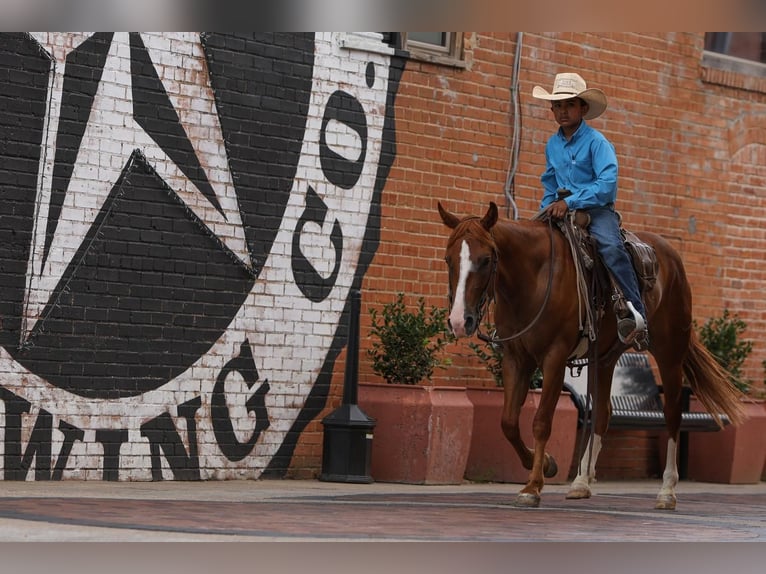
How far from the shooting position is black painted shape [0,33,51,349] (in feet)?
32.1

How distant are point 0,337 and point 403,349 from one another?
3507 millimetres

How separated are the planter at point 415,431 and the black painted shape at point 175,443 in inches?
59.8

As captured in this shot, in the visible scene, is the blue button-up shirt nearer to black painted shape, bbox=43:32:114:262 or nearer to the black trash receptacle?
the black trash receptacle

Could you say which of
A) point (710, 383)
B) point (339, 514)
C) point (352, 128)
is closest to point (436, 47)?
point (352, 128)

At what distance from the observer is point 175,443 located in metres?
10.8

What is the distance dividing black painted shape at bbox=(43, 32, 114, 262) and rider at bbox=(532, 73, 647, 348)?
3.21m

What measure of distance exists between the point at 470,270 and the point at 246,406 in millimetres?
3241

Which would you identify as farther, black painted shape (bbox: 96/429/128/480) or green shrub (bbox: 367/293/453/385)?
green shrub (bbox: 367/293/453/385)

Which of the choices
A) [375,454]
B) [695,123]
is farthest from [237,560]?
[695,123]

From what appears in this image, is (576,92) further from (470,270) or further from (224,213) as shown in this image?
(224,213)

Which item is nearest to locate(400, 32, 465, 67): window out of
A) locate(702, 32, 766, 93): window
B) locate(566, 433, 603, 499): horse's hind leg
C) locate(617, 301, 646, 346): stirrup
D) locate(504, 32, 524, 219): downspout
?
locate(504, 32, 524, 219): downspout

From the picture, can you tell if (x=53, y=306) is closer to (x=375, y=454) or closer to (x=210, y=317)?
(x=210, y=317)

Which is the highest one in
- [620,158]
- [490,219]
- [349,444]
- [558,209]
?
[620,158]

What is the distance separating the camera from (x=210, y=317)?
11.0m
